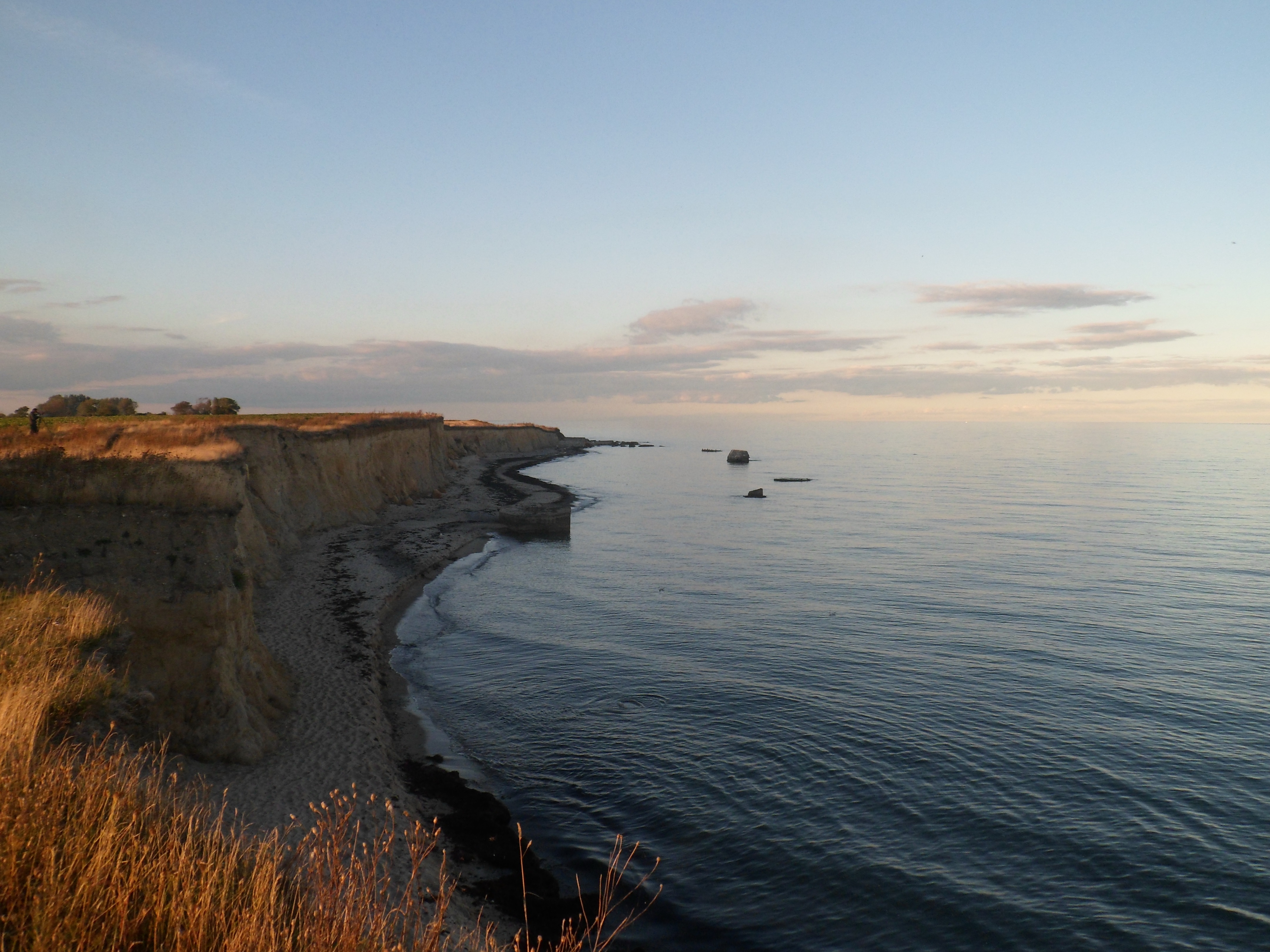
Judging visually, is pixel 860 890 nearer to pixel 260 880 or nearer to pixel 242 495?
pixel 260 880

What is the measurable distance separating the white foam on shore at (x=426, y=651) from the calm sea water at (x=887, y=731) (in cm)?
22

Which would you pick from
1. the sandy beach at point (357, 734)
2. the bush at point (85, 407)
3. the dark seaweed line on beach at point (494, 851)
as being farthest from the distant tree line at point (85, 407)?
the dark seaweed line on beach at point (494, 851)

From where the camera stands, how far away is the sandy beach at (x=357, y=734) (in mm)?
14398

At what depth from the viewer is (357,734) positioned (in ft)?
64.3

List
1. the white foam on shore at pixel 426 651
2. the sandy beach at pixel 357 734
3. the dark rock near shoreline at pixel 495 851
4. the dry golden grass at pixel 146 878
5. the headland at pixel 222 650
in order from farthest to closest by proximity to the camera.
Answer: the white foam on shore at pixel 426 651 < the headland at pixel 222 650 < the sandy beach at pixel 357 734 < the dark rock near shoreline at pixel 495 851 < the dry golden grass at pixel 146 878

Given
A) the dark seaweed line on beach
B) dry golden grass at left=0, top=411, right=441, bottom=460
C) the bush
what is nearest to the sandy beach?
the dark seaweed line on beach

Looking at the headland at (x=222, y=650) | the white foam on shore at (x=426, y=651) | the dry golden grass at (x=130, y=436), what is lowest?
the white foam on shore at (x=426, y=651)

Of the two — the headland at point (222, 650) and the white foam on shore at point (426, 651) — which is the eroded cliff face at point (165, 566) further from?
the white foam on shore at point (426, 651)

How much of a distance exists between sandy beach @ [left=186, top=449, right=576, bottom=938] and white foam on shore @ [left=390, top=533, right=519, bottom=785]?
1.23 feet

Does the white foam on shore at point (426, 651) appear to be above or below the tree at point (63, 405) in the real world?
below

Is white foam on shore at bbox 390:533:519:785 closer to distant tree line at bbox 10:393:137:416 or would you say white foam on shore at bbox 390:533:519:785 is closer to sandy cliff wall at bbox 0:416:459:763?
sandy cliff wall at bbox 0:416:459:763

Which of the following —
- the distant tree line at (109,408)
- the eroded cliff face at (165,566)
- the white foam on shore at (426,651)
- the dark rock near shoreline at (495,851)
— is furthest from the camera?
the distant tree line at (109,408)

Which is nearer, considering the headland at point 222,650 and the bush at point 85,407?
the headland at point 222,650

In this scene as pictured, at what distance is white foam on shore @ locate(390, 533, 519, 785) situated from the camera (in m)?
19.8
